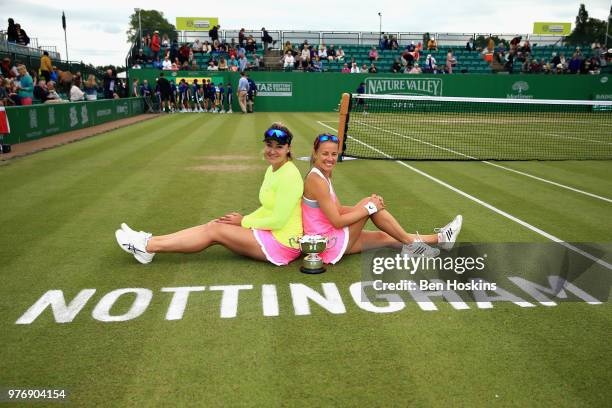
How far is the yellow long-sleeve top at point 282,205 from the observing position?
527 centimetres

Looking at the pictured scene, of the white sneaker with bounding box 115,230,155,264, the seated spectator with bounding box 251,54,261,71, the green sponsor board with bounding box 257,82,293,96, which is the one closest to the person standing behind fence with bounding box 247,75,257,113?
the green sponsor board with bounding box 257,82,293,96

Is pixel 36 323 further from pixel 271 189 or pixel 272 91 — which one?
pixel 272 91

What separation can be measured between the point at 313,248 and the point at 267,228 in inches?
21.2

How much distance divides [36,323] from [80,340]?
0.60 meters

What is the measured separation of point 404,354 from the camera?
3.88 meters

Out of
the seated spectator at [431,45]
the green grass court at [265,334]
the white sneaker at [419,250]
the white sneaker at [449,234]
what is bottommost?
the green grass court at [265,334]

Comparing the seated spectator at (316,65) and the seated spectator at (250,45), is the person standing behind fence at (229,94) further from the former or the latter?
the seated spectator at (316,65)

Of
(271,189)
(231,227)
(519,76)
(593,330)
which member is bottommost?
(593,330)

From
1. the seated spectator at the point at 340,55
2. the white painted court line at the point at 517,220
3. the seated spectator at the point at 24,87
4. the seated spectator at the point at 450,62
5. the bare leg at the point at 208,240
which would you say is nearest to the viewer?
the bare leg at the point at 208,240

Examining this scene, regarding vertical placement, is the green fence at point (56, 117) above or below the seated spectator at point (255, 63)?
below

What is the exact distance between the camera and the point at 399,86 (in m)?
36.3

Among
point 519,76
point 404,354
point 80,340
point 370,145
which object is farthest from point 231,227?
point 519,76

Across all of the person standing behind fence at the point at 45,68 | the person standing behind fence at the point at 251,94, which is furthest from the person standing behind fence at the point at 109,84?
the person standing behind fence at the point at 251,94

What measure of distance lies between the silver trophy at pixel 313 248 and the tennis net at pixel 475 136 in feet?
26.1
